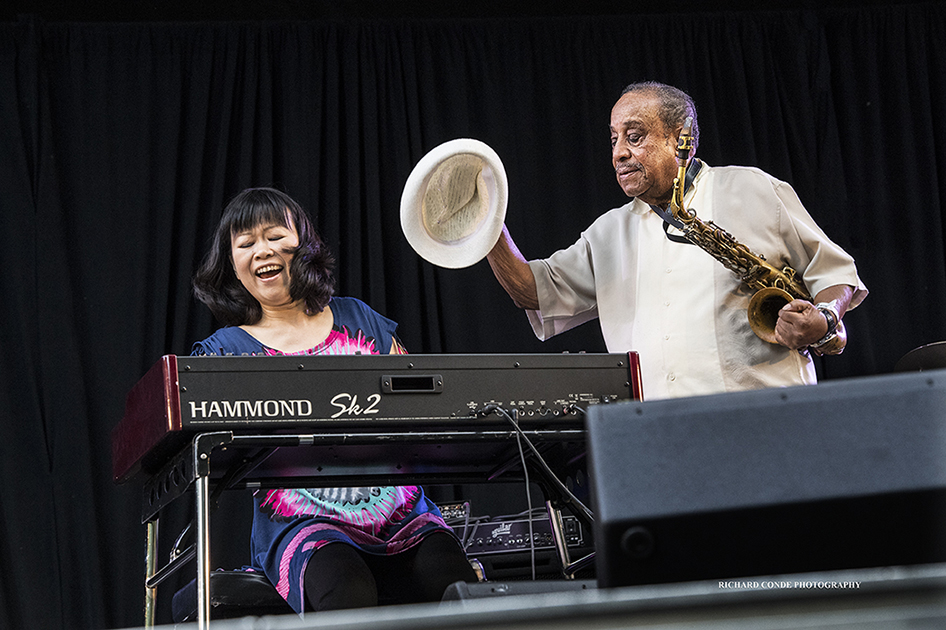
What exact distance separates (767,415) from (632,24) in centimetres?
316

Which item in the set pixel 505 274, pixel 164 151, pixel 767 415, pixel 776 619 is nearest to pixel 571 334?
pixel 505 274

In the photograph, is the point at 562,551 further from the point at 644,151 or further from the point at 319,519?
Result: the point at 644,151

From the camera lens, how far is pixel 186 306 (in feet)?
11.1

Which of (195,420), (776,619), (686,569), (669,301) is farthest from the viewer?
(669,301)

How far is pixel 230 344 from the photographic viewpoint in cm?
223

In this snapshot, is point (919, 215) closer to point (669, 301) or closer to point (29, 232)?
point (669, 301)

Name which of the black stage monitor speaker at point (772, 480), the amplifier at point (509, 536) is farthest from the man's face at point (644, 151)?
the black stage monitor speaker at point (772, 480)

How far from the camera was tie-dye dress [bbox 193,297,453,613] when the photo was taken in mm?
2008

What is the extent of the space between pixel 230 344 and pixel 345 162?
4.88 feet

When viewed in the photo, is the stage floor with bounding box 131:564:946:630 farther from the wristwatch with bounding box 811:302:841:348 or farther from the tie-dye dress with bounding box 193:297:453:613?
the wristwatch with bounding box 811:302:841:348

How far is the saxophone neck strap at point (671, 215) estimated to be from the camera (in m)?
2.51

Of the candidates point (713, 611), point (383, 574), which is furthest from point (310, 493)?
point (713, 611)

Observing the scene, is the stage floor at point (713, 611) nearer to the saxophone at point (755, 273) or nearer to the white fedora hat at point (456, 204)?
the white fedora hat at point (456, 204)

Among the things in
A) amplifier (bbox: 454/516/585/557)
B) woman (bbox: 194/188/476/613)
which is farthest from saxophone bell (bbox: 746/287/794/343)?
woman (bbox: 194/188/476/613)
